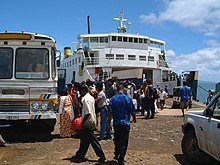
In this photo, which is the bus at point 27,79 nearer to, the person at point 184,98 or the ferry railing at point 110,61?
the person at point 184,98

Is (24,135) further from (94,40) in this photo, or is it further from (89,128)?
(94,40)

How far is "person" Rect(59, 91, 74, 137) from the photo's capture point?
9.51 m

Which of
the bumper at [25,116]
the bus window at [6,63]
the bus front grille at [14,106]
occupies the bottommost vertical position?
the bumper at [25,116]

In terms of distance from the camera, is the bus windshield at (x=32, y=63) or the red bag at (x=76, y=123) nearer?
the bus windshield at (x=32, y=63)

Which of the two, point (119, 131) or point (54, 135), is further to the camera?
point (54, 135)

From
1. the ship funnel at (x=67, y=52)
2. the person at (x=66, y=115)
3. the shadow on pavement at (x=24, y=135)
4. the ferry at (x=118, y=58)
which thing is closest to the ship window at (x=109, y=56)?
the ferry at (x=118, y=58)

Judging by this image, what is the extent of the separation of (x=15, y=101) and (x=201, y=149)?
507 centimetres

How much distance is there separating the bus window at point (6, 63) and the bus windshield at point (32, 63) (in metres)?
0.17

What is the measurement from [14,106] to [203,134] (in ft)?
16.8

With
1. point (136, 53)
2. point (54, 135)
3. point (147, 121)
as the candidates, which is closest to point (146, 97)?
point (147, 121)

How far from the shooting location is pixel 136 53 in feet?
109

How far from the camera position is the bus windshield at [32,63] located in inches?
357

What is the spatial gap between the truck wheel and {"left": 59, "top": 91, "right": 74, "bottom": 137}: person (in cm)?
370

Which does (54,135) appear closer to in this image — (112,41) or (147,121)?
(147,121)
